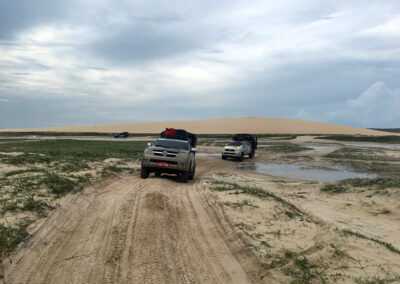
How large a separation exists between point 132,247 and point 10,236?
2056 millimetres

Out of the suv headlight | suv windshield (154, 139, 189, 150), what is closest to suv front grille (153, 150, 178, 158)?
the suv headlight

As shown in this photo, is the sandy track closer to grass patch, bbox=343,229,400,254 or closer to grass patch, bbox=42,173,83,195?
grass patch, bbox=42,173,83,195

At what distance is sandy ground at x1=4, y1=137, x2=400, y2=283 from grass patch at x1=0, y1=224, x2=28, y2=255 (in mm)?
151

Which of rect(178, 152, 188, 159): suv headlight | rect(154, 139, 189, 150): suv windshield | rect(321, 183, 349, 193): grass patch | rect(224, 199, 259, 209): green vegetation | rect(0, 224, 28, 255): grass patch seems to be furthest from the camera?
rect(154, 139, 189, 150): suv windshield

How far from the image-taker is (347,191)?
1363cm

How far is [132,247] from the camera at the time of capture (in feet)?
19.9

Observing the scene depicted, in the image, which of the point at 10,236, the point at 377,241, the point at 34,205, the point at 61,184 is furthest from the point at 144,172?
the point at 377,241

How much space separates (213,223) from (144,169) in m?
6.92

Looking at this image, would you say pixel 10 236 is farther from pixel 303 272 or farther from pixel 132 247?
pixel 303 272

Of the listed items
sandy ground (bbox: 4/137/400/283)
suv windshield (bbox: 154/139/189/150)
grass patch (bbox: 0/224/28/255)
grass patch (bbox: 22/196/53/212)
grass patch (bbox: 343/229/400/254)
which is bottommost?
grass patch (bbox: 343/229/400/254)

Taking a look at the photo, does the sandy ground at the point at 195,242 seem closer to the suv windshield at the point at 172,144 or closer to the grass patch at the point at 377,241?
the grass patch at the point at 377,241

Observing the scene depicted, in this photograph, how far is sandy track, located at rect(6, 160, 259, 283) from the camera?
510 centimetres

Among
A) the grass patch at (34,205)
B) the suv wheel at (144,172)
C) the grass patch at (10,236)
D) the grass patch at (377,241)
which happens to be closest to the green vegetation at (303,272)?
the grass patch at (377,241)

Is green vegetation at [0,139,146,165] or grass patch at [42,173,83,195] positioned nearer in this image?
grass patch at [42,173,83,195]
